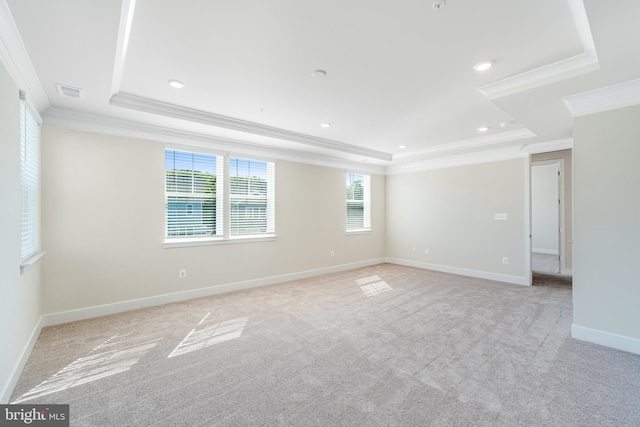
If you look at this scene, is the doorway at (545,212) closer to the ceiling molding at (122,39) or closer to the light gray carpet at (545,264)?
the light gray carpet at (545,264)

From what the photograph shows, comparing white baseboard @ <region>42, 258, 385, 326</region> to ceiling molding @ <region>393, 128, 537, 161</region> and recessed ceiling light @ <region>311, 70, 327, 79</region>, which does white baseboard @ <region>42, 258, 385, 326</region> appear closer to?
ceiling molding @ <region>393, 128, 537, 161</region>

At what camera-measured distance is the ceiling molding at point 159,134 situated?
3.28m

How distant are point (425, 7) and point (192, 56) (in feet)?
6.17

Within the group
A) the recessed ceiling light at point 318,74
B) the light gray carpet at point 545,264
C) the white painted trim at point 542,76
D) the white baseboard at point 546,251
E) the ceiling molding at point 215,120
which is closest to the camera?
the white painted trim at point 542,76

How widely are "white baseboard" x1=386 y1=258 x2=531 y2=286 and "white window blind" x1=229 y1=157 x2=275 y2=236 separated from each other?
12.1ft

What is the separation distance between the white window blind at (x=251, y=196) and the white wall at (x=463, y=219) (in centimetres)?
357

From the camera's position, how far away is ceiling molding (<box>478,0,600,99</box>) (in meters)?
1.81

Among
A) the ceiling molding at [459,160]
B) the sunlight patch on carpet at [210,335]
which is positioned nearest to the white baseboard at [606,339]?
the ceiling molding at [459,160]

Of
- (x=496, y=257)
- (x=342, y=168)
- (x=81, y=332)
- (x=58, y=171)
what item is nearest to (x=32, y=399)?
(x=81, y=332)

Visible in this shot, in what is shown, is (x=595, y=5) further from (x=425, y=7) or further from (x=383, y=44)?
(x=383, y=44)

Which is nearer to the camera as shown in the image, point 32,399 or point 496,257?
point 32,399

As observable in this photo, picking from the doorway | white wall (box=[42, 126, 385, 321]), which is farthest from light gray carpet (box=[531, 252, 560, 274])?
white wall (box=[42, 126, 385, 321])

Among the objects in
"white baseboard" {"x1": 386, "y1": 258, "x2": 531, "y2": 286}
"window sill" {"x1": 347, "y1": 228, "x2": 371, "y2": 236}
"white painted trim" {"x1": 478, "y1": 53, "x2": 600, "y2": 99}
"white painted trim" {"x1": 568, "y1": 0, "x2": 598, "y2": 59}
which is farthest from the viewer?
"window sill" {"x1": 347, "y1": 228, "x2": 371, "y2": 236}

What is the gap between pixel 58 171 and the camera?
325 centimetres
